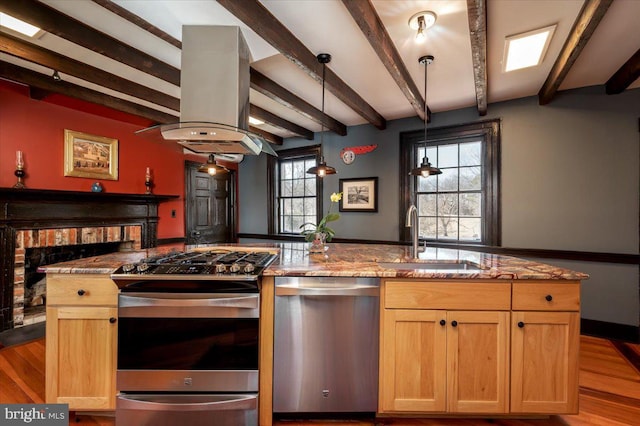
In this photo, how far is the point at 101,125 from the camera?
3539 mm

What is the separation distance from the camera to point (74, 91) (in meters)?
2.95

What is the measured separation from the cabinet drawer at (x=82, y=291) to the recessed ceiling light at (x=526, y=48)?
10.6ft

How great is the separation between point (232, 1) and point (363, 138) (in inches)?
114

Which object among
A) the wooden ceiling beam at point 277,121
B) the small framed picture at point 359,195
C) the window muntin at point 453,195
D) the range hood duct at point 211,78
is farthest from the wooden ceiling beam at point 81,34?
the window muntin at point 453,195

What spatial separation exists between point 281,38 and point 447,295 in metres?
2.04

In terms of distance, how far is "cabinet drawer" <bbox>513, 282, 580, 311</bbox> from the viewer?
1.59 m

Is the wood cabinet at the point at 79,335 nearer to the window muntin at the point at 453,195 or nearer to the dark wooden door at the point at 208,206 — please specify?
the dark wooden door at the point at 208,206

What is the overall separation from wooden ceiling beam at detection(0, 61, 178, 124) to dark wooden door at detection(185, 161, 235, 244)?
3.44ft

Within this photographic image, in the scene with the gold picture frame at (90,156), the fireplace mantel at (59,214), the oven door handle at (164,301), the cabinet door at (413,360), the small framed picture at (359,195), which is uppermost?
the gold picture frame at (90,156)

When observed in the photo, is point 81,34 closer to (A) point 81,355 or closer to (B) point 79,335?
(B) point 79,335

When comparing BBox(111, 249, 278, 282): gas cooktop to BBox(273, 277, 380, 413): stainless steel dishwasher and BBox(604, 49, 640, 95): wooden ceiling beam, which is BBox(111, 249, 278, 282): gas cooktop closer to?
BBox(273, 277, 380, 413): stainless steel dishwasher

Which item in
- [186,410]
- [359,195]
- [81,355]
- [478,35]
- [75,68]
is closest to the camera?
[186,410]

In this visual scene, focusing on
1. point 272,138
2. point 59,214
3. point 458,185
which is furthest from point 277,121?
point 59,214

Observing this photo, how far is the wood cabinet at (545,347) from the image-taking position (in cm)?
159
